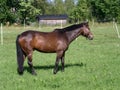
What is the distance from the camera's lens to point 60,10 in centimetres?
11212

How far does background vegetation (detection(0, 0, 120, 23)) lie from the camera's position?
29128 mm

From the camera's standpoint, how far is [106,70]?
11.1 m

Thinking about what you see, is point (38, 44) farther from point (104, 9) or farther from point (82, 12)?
point (82, 12)

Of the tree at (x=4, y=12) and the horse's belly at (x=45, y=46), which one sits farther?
the tree at (x=4, y=12)

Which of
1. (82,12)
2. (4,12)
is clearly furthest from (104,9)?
(4,12)

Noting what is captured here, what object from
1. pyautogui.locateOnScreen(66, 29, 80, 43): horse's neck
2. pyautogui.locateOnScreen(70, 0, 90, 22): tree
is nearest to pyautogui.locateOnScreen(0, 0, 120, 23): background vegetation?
pyautogui.locateOnScreen(70, 0, 90, 22): tree

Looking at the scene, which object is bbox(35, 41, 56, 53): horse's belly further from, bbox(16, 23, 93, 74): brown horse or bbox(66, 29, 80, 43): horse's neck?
bbox(66, 29, 80, 43): horse's neck

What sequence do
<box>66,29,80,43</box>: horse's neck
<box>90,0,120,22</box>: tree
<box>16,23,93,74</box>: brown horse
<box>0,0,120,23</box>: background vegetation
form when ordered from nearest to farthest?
1. <box>16,23,93,74</box>: brown horse
2. <box>66,29,80,43</box>: horse's neck
3. <box>0,0,120,23</box>: background vegetation
4. <box>90,0,120,22</box>: tree

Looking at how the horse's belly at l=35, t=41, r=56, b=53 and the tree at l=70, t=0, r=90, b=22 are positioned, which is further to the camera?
the tree at l=70, t=0, r=90, b=22

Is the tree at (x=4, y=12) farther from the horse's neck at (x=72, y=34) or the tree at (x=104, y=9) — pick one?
the tree at (x=104, y=9)

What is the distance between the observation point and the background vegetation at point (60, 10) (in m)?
29.1

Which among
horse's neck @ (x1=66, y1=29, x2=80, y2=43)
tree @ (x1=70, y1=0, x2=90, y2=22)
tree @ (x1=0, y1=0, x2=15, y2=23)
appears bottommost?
tree @ (x1=70, y1=0, x2=90, y2=22)

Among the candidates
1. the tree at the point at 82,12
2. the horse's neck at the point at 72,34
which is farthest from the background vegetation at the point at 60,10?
the horse's neck at the point at 72,34

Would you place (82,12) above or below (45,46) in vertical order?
below
